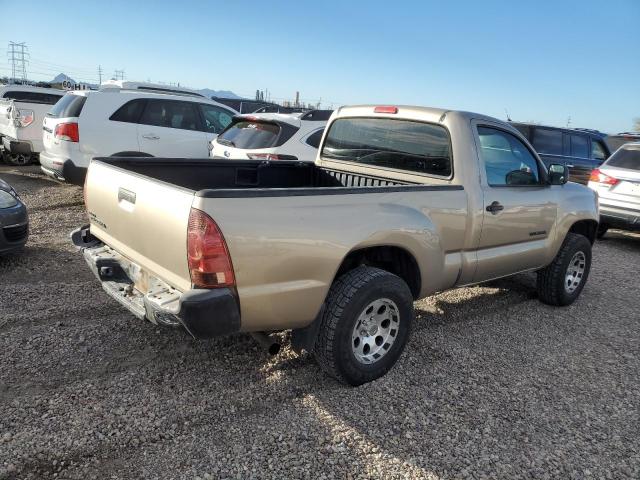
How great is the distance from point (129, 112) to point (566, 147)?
893cm

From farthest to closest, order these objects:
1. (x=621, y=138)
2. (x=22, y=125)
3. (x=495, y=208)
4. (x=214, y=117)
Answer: (x=621, y=138)
(x=22, y=125)
(x=214, y=117)
(x=495, y=208)

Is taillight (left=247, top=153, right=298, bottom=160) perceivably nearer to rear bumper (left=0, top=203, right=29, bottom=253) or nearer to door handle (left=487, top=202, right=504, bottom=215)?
rear bumper (left=0, top=203, right=29, bottom=253)

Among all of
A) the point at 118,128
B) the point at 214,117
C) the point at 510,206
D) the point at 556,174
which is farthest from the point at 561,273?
the point at 118,128

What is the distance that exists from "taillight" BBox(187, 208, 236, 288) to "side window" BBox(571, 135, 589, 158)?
10.6m

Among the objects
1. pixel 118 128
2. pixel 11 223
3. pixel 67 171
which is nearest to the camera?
pixel 11 223

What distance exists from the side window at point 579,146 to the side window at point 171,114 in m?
8.03

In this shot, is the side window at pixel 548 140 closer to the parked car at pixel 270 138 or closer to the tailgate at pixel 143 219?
the parked car at pixel 270 138

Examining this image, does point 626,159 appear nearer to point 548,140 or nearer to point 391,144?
point 548,140

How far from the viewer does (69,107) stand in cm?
793

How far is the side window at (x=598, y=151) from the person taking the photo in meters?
11.4

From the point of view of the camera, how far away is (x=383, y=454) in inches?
105

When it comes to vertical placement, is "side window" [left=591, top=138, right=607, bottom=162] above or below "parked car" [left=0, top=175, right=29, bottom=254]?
above

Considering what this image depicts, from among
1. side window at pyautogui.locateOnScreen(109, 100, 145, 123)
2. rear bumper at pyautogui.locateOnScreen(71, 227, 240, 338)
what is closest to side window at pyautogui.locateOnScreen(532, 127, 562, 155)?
side window at pyautogui.locateOnScreen(109, 100, 145, 123)

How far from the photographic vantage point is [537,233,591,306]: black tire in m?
4.89
